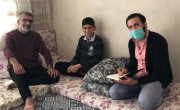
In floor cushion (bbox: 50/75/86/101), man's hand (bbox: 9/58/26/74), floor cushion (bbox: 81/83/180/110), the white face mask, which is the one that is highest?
the white face mask

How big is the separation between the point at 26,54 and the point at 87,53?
70 cm

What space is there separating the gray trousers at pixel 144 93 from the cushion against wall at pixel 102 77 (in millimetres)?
121

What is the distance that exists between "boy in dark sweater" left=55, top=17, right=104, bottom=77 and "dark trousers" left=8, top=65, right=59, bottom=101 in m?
0.26

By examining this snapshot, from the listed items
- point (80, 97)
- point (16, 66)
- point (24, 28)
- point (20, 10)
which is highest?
point (20, 10)

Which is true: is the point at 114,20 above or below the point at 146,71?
above

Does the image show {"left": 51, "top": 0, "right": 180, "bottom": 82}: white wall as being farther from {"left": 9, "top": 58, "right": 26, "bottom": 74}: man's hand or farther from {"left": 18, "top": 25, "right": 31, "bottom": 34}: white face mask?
{"left": 9, "top": 58, "right": 26, "bottom": 74}: man's hand

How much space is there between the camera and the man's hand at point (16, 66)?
2.39 m

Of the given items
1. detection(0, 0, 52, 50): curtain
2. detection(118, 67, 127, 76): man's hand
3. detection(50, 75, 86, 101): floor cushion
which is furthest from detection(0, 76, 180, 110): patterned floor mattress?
detection(0, 0, 52, 50): curtain

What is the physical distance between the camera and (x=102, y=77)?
2.36 metres

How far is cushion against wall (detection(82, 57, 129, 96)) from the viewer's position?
231 cm

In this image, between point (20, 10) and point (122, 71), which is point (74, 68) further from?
point (20, 10)

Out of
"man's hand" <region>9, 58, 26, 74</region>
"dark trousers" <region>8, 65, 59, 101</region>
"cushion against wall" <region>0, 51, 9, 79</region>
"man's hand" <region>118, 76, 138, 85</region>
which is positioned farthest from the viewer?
"cushion against wall" <region>0, 51, 9, 79</region>

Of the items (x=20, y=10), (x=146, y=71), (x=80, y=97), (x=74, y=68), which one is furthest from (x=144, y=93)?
(x=20, y=10)

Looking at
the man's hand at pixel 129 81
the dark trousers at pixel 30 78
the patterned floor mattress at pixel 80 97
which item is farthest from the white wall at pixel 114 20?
the dark trousers at pixel 30 78
